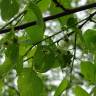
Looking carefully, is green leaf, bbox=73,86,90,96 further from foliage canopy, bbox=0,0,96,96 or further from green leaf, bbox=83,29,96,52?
green leaf, bbox=83,29,96,52

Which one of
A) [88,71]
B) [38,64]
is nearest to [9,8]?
[38,64]

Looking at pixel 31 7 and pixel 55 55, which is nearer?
pixel 31 7

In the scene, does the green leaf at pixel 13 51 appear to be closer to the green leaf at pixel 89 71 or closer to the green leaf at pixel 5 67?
the green leaf at pixel 5 67

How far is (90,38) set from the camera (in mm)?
1213

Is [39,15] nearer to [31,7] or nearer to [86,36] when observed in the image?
[31,7]

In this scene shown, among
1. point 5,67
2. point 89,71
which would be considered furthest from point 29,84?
point 89,71

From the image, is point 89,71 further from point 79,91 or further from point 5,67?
point 5,67

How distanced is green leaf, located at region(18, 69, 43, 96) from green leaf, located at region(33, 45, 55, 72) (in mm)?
31

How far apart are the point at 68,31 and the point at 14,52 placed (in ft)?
0.85

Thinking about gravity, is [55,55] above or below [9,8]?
below

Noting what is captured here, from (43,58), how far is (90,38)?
0.15 meters

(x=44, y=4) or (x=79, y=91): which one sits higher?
(x=44, y=4)

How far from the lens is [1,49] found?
109cm

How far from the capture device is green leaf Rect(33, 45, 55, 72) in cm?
116
